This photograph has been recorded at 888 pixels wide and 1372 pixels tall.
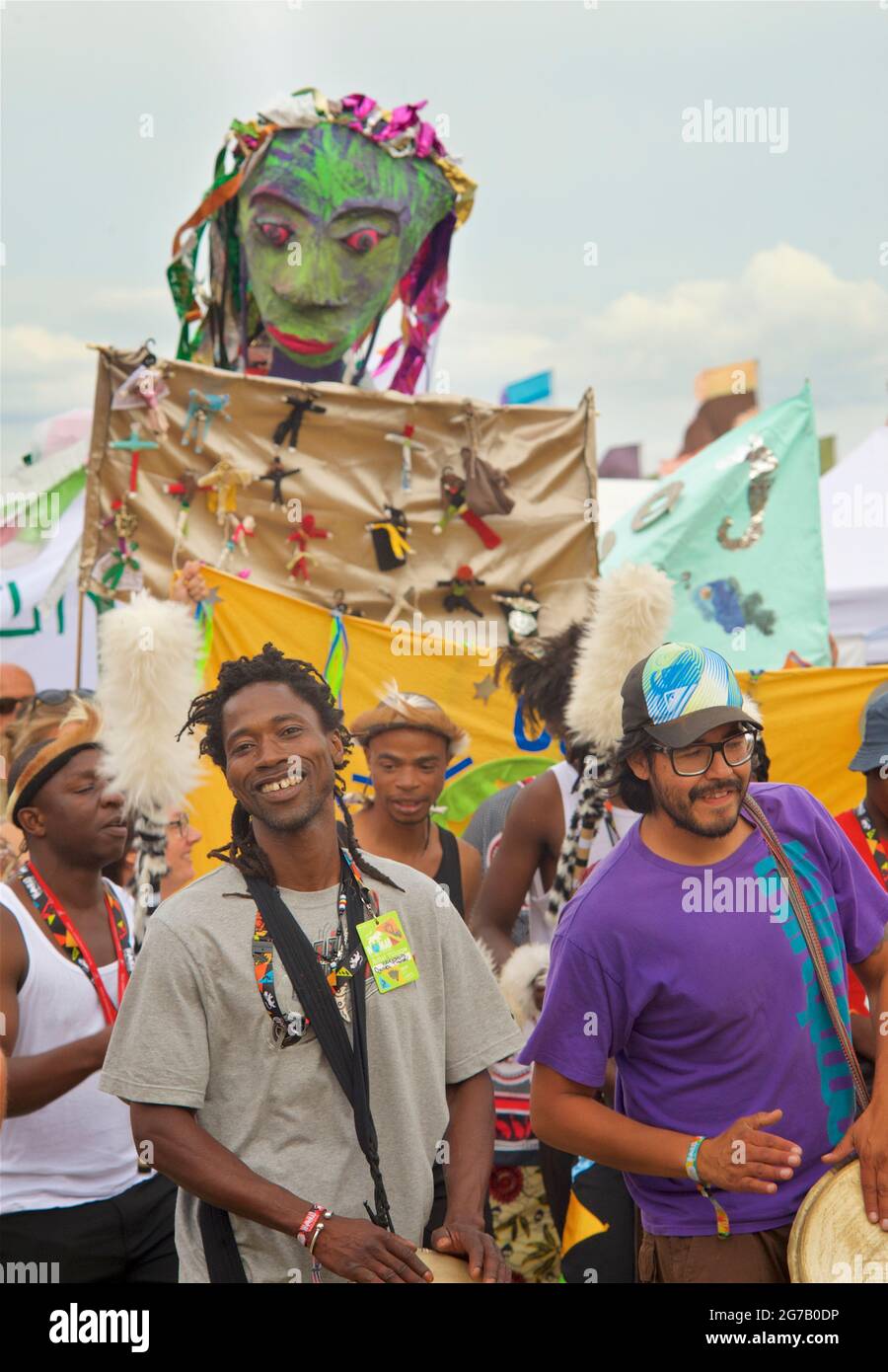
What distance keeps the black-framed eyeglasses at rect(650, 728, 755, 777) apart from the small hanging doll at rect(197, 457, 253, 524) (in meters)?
4.02

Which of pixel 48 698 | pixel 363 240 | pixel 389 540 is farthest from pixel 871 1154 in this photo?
pixel 363 240

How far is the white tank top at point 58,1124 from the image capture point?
141 inches

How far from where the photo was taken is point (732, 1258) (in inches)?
113

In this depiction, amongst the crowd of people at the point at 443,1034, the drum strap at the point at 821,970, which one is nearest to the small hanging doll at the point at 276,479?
the crowd of people at the point at 443,1034

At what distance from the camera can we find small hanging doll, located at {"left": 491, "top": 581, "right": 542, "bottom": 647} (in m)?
7.00

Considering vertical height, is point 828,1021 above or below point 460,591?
below

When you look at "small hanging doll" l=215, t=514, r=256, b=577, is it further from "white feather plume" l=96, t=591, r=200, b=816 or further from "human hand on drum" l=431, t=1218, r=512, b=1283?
"human hand on drum" l=431, t=1218, r=512, b=1283

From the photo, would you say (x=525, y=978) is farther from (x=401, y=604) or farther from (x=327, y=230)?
(x=327, y=230)

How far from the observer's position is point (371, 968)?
9.53ft

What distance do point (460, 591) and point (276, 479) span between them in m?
1.01

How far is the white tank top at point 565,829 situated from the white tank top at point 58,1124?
1.44 m

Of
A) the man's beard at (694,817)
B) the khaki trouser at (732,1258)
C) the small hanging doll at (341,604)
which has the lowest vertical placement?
the khaki trouser at (732,1258)

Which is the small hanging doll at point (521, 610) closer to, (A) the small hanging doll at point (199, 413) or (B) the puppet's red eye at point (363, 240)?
(A) the small hanging doll at point (199, 413)

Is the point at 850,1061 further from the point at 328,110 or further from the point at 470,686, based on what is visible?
the point at 328,110
